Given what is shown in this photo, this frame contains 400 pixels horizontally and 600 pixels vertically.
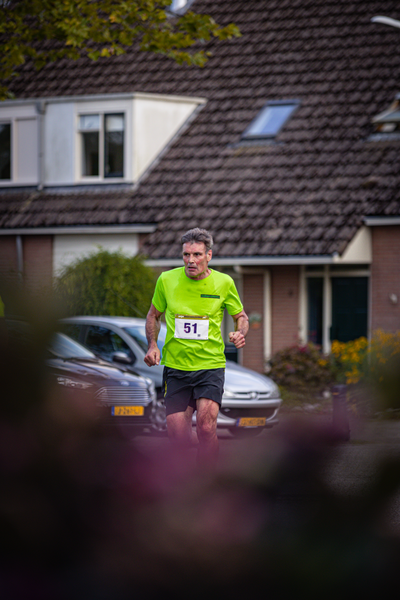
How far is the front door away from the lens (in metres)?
17.3

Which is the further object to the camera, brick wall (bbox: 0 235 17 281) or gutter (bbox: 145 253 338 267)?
gutter (bbox: 145 253 338 267)

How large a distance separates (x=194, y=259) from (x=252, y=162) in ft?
41.2

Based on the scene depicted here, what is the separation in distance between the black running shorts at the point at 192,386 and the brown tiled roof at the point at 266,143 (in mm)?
10167

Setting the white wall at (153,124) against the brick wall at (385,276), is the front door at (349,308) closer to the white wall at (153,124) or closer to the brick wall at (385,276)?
the brick wall at (385,276)

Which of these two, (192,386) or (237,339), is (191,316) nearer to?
(192,386)

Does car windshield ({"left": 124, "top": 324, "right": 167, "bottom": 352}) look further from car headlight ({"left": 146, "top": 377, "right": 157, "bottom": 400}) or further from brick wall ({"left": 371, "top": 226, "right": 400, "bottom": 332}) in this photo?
brick wall ({"left": 371, "top": 226, "right": 400, "bottom": 332})

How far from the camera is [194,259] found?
246 inches

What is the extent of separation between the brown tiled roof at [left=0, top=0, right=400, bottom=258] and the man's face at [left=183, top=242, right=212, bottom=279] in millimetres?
10114

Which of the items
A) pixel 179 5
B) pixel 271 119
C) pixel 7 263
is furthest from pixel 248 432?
pixel 179 5

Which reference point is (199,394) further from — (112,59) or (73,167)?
(112,59)

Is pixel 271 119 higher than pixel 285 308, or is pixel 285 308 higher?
pixel 271 119

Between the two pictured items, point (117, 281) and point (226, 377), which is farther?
point (117, 281)

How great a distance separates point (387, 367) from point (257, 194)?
53.3ft

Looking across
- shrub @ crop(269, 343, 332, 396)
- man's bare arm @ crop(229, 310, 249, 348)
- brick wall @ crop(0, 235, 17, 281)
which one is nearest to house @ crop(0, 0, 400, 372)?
shrub @ crop(269, 343, 332, 396)
